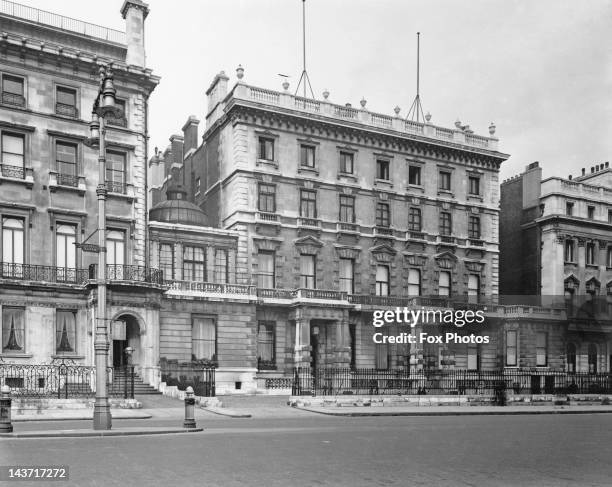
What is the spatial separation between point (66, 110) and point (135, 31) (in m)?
5.82

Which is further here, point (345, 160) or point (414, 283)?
point (414, 283)

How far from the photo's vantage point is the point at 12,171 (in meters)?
34.8

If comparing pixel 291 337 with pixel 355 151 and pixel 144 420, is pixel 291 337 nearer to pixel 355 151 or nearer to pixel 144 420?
pixel 355 151

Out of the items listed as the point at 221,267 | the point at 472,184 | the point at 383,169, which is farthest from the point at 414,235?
the point at 221,267

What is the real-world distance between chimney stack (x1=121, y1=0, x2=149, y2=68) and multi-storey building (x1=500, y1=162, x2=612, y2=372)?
31673 mm

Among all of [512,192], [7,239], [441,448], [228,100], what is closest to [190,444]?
[441,448]

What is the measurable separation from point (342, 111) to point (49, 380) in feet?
78.6

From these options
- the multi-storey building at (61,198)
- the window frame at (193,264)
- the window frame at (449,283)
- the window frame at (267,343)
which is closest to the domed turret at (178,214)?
the window frame at (193,264)

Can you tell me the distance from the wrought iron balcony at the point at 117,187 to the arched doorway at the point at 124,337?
20.6 ft


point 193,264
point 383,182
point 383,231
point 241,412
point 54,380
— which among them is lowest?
point 241,412

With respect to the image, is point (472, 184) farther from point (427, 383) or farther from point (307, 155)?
point (427, 383)

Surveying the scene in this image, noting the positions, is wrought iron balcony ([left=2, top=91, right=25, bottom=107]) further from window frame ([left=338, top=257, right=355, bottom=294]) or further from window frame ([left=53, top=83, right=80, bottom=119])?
window frame ([left=338, top=257, right=355, bottom=294])

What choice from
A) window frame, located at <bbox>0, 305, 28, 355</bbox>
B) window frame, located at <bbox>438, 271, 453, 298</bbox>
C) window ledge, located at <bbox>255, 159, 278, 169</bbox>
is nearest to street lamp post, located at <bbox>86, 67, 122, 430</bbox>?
window frame, located at <bbox>0, 305, 28, 355</bbox>

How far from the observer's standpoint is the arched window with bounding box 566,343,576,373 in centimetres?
5478
